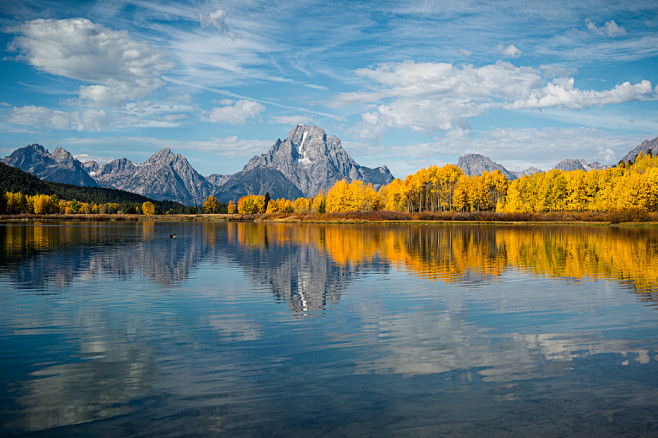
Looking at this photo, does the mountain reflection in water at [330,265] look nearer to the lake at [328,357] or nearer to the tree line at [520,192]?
the lake at [328,357]

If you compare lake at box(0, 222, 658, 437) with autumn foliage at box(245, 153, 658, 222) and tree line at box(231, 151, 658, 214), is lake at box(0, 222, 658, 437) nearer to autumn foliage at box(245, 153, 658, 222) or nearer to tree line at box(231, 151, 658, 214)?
autumn foliage at box(245, 153, 658, 222)

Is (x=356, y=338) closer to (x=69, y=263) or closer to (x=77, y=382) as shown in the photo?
(x=77, y=382)

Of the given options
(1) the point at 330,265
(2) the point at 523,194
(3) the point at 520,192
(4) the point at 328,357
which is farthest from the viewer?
(3) the point at 520,192

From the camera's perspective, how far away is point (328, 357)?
13.6m

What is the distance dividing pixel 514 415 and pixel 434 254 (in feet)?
126

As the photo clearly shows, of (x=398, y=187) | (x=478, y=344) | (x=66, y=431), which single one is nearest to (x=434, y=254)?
(x=478, y=344)

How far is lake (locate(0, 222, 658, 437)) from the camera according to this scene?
9508 millimetres

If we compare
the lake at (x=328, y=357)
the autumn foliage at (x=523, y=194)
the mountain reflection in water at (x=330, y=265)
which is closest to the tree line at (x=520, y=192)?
the autumn foliage at (x=523, y=194)

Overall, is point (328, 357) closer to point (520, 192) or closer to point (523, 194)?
point (523, 194)

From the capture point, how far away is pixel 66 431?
29.5ft

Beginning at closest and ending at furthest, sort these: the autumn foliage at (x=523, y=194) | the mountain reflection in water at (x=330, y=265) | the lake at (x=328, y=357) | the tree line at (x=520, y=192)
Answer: the lake at (x=328, y=357) → the mountain reflection in water at (x=330, y=265) → the autumn foliage at (x=523, y=194) → the tree line at (x=520, y=192)

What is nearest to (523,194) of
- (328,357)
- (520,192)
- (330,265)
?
(520,192)

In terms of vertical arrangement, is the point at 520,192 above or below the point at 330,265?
above

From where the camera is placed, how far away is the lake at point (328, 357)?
9.51 metres
